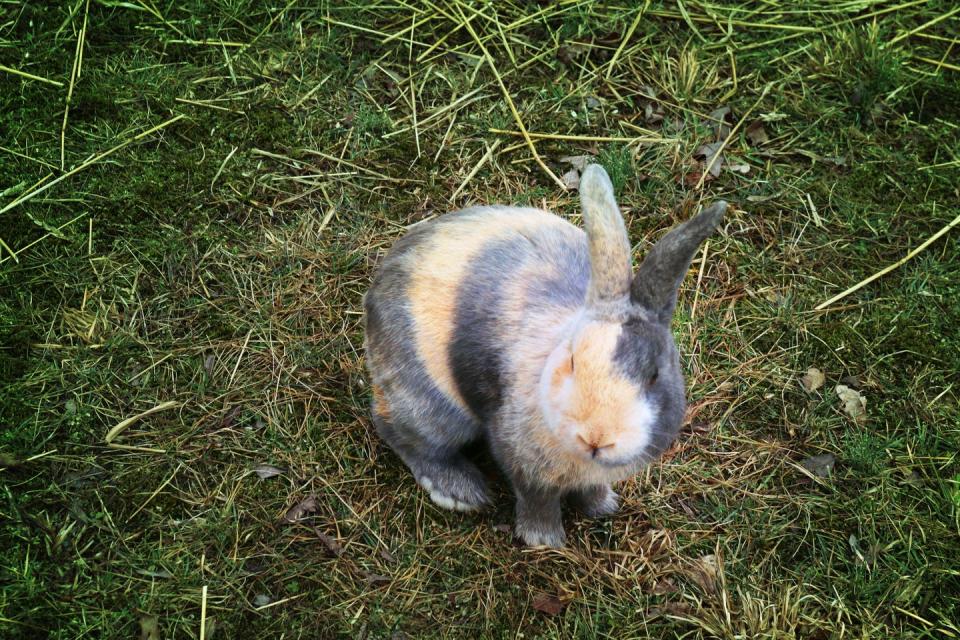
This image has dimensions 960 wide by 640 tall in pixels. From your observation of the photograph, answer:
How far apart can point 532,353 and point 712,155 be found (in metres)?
2.36

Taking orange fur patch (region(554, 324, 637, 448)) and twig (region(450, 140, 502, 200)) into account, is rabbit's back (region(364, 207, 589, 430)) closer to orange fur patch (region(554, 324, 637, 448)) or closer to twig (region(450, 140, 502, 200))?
orange fur patch (region(554, 324, 637, 448))

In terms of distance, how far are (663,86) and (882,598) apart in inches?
128

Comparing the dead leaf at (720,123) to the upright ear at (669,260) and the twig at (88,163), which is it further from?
the twig at (88,163)

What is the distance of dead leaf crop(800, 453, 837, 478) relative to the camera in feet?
13.6

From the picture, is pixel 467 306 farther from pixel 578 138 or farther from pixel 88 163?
pixel 88 163

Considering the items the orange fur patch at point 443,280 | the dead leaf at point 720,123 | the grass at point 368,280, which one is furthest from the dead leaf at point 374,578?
the dead leaf at point 720,123

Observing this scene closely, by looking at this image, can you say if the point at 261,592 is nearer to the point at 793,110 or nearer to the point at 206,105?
the point at 206,105

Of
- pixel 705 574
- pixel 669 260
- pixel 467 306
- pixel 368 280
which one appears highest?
pixel 669 260

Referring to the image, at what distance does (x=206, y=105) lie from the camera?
199 inches

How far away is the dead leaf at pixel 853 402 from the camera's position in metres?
4.32

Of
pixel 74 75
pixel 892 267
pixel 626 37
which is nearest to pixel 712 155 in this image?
pixel 626 37

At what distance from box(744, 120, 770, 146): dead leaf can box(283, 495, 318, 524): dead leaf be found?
11.3ft

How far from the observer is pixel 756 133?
5254 millimetres

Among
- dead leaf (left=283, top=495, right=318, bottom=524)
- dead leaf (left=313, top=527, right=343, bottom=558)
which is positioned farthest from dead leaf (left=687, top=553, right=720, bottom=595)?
dead leaf (left=283, top=495, right=318, bottom=524)
